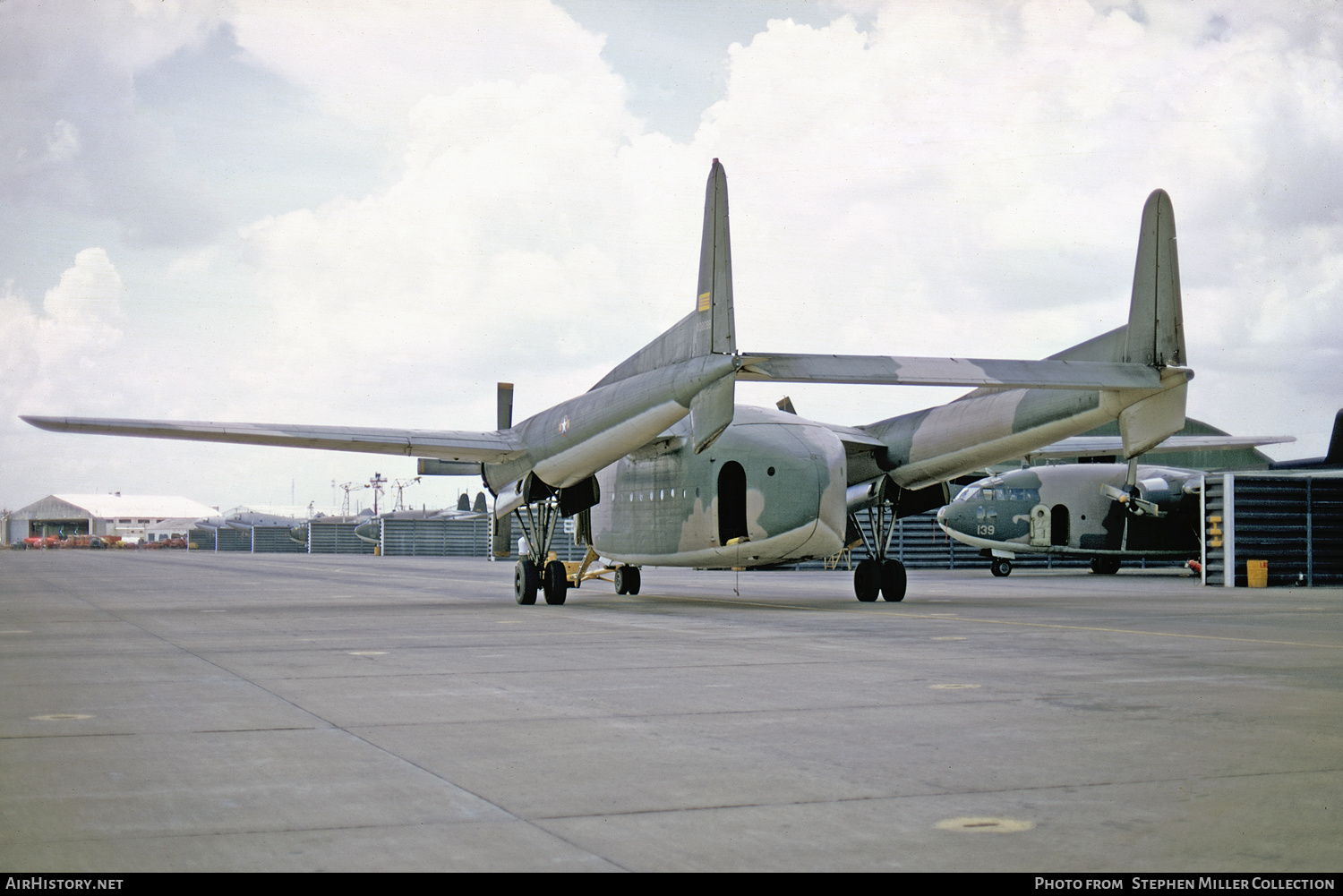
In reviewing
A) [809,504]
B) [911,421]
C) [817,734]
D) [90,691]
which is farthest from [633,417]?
[817,734]

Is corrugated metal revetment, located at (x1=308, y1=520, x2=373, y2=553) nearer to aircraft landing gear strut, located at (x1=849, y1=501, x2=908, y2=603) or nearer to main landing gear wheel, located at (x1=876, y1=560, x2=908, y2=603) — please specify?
aircraft landing gear strut, located at (x1=849, y1=501, x2=908, y2=603)

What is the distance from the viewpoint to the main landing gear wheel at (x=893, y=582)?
2091 cm

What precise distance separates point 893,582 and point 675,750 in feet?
50.5

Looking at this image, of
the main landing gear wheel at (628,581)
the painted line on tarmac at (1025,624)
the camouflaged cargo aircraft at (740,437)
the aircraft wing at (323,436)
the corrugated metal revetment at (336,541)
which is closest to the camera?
the painted line on tarmac at (1025,624)

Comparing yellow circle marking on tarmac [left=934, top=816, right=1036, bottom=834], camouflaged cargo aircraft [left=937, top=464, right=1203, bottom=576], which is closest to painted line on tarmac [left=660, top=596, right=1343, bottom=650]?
yellow circle marking on tarmac [left=934, top=816, right=1036, bottom=834]

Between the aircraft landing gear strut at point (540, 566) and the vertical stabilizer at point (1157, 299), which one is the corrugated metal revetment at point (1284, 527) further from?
the aircraft landing gear strut at point (540, 566)

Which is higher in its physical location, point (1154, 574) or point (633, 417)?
point (633, 417)

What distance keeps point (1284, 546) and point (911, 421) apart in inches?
589

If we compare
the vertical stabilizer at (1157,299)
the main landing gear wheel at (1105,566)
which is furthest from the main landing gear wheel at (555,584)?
the main landing gear wheel at (1105,566)

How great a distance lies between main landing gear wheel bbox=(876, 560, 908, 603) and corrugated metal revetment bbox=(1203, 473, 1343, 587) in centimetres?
1228

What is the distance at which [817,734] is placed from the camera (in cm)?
659

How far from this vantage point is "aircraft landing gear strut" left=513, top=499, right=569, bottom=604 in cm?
2031

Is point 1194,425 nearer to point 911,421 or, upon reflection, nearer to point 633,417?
point 911,421

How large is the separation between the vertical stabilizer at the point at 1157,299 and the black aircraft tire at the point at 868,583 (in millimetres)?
6851
